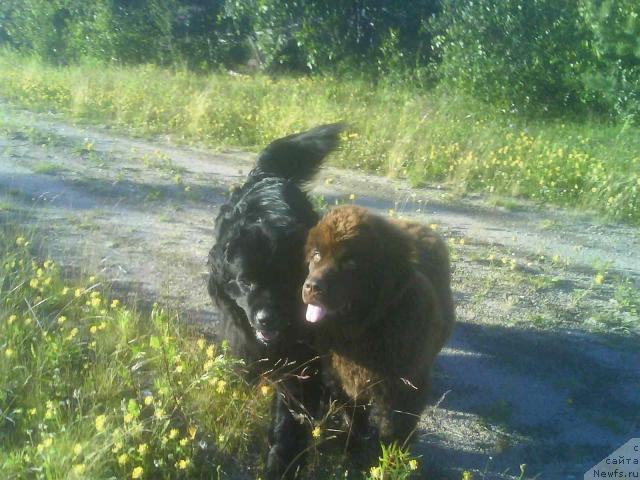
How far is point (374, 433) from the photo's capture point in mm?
3164

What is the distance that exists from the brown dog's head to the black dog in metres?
0.32

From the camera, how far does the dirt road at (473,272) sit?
349cm

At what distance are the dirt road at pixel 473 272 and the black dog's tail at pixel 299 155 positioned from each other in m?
1.17

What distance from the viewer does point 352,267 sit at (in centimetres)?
273

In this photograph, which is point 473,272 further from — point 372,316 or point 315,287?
point 315,287

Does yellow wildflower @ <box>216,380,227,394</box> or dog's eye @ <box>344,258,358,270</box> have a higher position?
dog's eye @ <box>344,258,358,270</box>

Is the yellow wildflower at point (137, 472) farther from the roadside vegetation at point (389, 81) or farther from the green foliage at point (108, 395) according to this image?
the roadside vegetation at point (389, 81)

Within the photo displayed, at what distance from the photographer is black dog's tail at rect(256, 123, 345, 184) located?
4523mm

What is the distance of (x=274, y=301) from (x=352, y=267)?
56cm

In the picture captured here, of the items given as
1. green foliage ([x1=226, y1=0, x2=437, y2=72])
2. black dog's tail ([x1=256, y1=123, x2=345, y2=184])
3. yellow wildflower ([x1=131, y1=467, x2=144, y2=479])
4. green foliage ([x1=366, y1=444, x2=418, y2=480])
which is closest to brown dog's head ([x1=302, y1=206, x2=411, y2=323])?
green foliage ([x1=366, y1=444, x2=418, y2=480])

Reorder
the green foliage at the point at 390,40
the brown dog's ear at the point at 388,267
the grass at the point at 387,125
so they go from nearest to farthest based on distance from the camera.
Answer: the brown dog's ear at the point at 388,267 < the grass at the point at 387,125 < the green foliage at the point at 390,40

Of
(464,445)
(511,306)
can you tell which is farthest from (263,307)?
(511,306)

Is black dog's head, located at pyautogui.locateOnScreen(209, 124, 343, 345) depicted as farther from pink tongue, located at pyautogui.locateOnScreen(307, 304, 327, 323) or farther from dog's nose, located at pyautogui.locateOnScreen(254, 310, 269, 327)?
pink tongue, located at pyautogui.locateOnScreen(307, 304, 327, 323)

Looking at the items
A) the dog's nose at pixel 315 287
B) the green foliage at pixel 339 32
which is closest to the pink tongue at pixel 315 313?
the dog's nose at pixel 315 287
